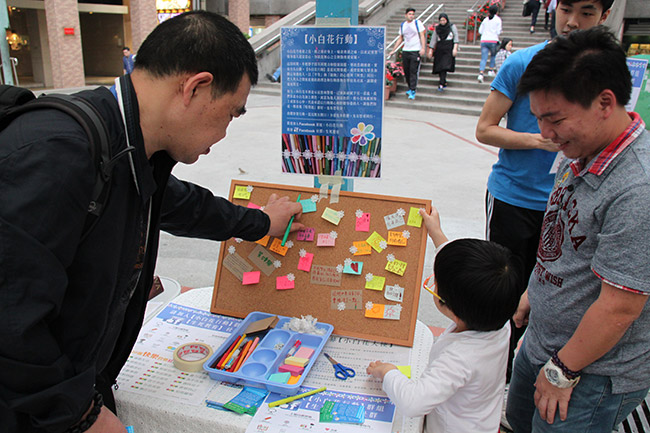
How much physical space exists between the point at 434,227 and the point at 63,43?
1683 centimetres

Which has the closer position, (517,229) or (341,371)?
(341,371)

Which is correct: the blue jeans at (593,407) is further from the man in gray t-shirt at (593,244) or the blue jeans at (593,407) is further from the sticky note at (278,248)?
Answer: the sticky note at (278,248)

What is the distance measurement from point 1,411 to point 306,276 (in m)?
1.11

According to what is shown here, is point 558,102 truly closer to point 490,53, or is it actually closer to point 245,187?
point 245,187

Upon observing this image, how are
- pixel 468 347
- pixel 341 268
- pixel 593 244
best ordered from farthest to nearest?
pixel 341 268 < pixel 468 347 < pixel 593 244

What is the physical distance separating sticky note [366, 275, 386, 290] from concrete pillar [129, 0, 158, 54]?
17964 millimetres

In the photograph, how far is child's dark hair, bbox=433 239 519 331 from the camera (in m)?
1.31

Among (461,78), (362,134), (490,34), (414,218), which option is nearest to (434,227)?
(414,218)

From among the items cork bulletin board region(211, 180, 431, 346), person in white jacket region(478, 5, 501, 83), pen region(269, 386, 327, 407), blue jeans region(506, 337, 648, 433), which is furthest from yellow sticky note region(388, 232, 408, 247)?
person in white jacket region(478, 5, 501, 83)

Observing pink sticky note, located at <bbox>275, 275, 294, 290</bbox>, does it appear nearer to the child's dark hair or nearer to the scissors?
the scissors

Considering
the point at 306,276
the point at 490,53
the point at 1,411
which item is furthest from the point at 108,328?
the point at 490,53

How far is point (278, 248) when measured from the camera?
197 centimetres

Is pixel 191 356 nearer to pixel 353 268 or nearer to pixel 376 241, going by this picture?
pixel 353 268

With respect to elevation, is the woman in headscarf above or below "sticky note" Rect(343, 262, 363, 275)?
above
